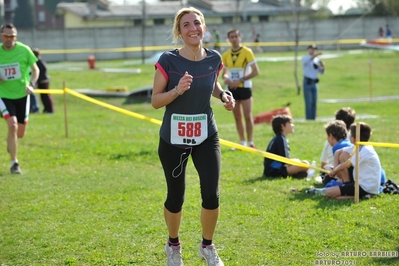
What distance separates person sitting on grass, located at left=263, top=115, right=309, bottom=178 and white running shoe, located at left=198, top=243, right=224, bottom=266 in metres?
4.38

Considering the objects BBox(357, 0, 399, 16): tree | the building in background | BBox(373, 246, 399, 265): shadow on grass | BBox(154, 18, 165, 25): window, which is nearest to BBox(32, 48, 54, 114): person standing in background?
BBox(373, 246, 399, 265): shadow on grass

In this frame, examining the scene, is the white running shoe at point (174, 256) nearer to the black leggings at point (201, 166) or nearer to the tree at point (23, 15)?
the black leggings at point (201, 166)

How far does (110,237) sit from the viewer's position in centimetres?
708

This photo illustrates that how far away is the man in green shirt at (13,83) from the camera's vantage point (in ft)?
34.4

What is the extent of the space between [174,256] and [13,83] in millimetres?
5627

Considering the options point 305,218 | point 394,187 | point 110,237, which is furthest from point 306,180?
point 110,237

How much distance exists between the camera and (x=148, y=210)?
8.23 metres

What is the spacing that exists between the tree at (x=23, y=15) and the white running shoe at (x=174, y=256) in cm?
7289

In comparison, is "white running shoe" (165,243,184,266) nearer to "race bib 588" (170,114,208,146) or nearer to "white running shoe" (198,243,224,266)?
→ "white running shoe" (198,243,224,266)

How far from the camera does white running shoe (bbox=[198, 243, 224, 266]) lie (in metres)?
5.89

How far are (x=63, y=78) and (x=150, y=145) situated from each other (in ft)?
64.7

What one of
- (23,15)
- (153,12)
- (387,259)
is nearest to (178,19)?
(387,259)

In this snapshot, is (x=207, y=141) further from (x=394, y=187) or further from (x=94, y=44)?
(x=94, y=44)

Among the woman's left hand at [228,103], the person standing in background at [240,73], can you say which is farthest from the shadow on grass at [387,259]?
the person standing in background at [240,73]
